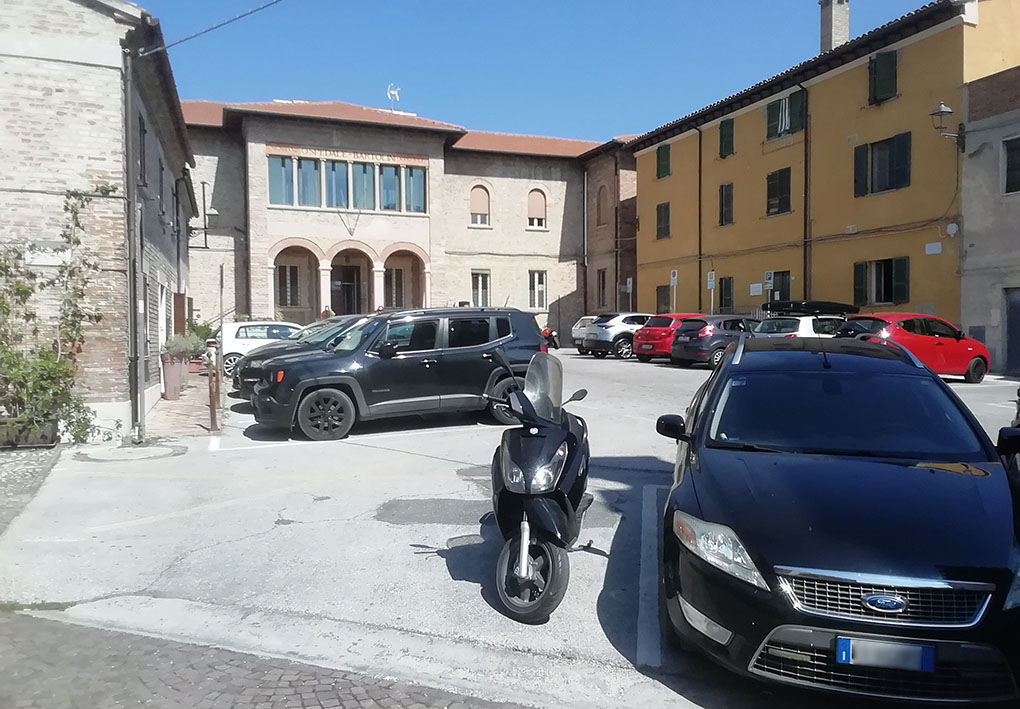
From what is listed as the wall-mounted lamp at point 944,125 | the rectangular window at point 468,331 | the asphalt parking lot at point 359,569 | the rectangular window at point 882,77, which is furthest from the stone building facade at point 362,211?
the asphalt parking lot at point 359,569

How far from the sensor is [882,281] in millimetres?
22641

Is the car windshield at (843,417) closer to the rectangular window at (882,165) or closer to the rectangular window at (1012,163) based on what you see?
the rectangular window at (1012,163)

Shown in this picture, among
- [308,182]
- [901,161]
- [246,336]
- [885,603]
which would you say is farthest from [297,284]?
[885,603]

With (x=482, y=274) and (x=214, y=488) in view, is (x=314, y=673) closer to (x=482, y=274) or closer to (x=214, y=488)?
(x=214, y=488)

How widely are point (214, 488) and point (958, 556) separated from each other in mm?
Result: 6739

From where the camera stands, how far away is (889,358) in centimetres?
512

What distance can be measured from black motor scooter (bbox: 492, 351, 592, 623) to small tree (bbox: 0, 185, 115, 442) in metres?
7.51

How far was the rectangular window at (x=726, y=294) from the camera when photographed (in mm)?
28562

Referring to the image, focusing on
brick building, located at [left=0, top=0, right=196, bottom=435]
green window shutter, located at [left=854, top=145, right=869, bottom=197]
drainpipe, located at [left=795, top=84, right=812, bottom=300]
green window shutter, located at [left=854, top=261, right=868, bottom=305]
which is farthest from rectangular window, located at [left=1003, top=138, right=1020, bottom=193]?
brick building, located at [left=0, top=0, right=196, bottom=435]

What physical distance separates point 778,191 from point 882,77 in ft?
17.4

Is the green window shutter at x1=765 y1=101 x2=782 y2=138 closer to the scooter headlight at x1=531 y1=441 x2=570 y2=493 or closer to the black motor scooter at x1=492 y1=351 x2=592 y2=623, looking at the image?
the black motor scooter at x1=492 y1=351 x2=592 y2=623

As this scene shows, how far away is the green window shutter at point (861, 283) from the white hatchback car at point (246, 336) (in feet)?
53.8

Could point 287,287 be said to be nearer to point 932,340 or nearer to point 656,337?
point 656,337

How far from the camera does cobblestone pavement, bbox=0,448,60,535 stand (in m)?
7.05
